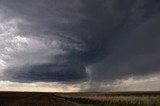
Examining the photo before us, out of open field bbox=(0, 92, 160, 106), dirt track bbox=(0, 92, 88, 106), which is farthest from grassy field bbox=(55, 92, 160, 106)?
dirt track bbox=(0, 92, 88, 106)

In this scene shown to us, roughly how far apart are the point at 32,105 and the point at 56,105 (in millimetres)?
1818

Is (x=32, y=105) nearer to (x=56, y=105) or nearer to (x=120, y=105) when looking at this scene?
(x=56, y=105)

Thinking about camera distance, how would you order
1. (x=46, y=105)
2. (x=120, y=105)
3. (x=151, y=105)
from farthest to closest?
1. (x=120, y=105)
2. (x=151, y=105)
3. (x=46, y=105)

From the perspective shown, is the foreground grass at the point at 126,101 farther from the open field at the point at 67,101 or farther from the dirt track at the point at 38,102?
the dirt track at the point at 38,102

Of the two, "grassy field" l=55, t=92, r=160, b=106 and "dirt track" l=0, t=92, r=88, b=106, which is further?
"grassy field" l=55, t=92, r=160, b=106

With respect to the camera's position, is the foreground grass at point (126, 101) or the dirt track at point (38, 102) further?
the foreground grass at point (126, 101)

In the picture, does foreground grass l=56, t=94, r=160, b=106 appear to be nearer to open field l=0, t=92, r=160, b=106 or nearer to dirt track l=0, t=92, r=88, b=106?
open field l=0, t=92, r=160, b=106

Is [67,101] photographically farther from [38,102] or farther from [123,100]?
[123,100]

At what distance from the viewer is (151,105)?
29.8m

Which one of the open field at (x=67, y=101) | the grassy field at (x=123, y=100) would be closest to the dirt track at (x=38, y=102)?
the open field at (x=67, y=101)

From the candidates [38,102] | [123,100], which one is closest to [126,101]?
[123,100]

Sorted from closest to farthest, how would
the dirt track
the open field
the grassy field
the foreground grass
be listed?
1. the dirt track
2. the open field
3. the foreground grass
4. the grassy field

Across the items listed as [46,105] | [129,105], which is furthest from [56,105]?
[129,105]

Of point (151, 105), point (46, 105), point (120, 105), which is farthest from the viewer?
point (120, 105)
